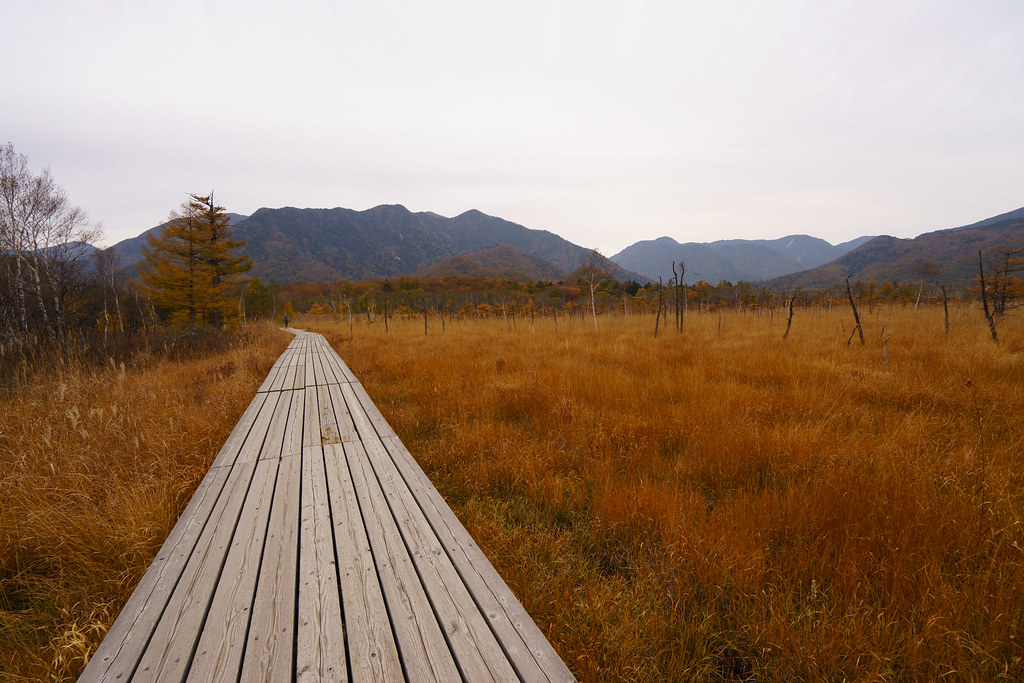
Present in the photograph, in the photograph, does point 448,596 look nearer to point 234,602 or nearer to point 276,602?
point 276,602

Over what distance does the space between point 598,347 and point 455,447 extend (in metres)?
6.34

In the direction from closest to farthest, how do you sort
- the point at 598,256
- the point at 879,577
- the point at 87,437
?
the point at 879,577 → the point at 87,437 → the point at 598,256

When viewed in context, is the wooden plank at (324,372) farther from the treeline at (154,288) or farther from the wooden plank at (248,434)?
the treeline at (154,288)

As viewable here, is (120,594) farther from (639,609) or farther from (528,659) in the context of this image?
(639,609)

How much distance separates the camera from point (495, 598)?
5.64 ft

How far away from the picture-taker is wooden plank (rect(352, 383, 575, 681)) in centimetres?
138

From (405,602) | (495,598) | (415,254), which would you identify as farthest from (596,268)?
(415,254)

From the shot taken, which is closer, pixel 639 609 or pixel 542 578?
pixel 639 609

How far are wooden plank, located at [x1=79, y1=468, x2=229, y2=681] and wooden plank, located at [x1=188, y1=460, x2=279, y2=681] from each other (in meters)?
0.21

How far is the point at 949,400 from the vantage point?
426 cm

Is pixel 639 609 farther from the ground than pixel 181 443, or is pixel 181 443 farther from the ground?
pixel 181 443

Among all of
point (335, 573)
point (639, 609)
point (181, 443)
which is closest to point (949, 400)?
point (639, 609)

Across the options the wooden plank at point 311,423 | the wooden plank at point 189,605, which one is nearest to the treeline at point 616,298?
the wooden plank at point 311,423

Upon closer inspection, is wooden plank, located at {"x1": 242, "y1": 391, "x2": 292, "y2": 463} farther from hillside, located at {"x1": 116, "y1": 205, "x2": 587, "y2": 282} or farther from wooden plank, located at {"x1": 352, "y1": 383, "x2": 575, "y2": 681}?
hillside, located at {"x1": 116, "y1": 205, "x2": 587, "y2": 282}
